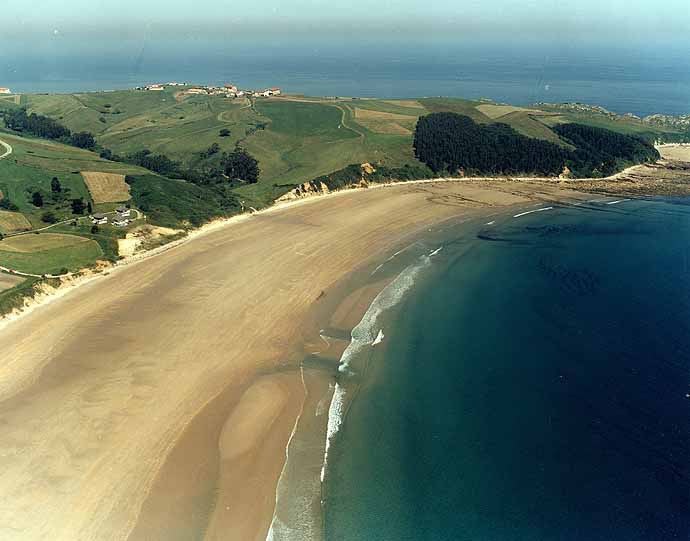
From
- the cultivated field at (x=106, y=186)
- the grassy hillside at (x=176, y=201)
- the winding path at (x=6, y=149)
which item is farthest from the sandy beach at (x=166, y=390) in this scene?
the winding path at (x=6, y=149)

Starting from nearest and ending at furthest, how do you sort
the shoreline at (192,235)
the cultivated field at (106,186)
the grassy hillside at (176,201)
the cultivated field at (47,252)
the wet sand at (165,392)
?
the wet sand at (165,392) < the shoreline at (192,235) < the cultivated field at (47,252) < the grassy hillside at (176,201) < the cultivated field at (106,186)

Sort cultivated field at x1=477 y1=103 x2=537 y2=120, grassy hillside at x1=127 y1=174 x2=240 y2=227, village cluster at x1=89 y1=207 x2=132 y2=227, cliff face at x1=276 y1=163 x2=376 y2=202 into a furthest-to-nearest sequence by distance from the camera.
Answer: cultivated field at x1=477 y1=103 x2=537 y2=120, cliff face at x1=276 y1=163 x2=376 y2=202, grassy hillside at x1=127 y1=174 x2=240 y2=227, village cluster at x1=89 y1=207 x2=132 y2=227

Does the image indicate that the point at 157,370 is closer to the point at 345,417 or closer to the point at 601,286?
the point at 345,417

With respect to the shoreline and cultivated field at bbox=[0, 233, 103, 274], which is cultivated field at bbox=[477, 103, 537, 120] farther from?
cultivated field at bbox=[0, 233, 103, 274]

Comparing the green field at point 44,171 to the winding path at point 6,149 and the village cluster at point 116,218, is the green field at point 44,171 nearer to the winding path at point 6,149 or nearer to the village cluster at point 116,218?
the winding path at point 6,149

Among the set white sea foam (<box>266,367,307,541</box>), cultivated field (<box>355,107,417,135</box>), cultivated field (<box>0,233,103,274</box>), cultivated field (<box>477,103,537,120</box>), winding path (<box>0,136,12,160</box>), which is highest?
cultivated field (<box>477,103,537,120</box>)

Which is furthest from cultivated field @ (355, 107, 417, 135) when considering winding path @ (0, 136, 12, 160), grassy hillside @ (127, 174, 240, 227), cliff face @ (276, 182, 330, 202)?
winding path @ (0, 136, 12, 160)

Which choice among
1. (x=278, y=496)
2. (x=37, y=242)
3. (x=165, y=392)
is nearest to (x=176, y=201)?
(x=37, y=242)

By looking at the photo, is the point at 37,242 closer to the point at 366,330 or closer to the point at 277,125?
the point at 366,330

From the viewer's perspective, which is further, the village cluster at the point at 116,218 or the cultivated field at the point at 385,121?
the cultivated field at the point at 385,121
